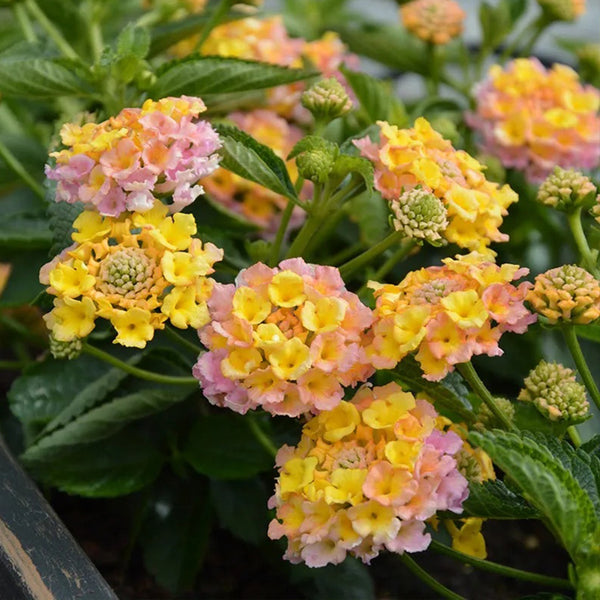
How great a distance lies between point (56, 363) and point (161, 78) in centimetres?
29

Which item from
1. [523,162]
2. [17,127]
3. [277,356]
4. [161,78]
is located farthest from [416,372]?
[17,127]

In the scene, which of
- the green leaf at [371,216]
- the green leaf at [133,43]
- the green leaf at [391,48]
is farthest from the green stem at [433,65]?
the green leaf at [133,43]

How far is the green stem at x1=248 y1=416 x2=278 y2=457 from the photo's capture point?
0.94 meters

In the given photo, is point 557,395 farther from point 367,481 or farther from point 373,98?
point 373,98

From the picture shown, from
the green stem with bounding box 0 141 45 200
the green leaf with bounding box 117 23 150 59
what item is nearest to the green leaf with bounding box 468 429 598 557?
the green leaf with bounding box 117 23 150 59

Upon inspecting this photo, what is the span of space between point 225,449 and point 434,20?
0.64 m

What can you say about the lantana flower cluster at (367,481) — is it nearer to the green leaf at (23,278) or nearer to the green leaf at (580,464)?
the green leaf at (580,464)

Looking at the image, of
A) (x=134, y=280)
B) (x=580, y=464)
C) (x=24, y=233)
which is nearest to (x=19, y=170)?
(x=24, y=233)

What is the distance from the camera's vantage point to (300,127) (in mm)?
1305

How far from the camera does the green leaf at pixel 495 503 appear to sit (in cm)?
72

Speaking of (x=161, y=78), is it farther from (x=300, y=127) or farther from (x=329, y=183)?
(x=300, y=127)

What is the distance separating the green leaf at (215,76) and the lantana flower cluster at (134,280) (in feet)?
0.80

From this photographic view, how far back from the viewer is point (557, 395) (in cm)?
76

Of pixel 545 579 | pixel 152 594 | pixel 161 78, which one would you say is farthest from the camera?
pixel 152 594
